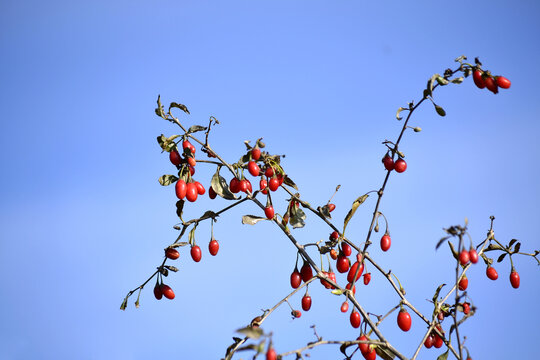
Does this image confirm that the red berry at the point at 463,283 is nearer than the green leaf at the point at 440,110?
No

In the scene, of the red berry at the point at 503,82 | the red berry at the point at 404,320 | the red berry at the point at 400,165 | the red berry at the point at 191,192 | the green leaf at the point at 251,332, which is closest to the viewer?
the green leaf at the point at 251,332

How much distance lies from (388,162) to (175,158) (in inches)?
43.3

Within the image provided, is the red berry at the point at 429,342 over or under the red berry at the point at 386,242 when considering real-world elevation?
under

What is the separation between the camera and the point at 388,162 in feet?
9.48

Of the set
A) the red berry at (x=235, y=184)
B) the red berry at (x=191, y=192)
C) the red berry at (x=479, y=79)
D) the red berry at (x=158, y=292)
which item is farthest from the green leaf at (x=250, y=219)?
the red berry at (x=479, y=79)

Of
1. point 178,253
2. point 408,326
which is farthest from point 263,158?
point 408,326

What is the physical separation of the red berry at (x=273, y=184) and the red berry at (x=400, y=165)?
620 millimetres

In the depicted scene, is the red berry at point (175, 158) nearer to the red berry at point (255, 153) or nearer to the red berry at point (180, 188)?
the red berry at point (180, 188)

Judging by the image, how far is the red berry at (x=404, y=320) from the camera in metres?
2.98

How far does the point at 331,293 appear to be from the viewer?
2754mm

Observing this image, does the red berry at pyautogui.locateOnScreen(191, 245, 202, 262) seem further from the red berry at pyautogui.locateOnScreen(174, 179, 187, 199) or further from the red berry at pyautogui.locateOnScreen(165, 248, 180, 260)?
the red berry at pyautogui.locateOnScreen(174, 179, 187, 199)

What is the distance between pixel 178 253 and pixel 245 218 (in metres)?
0.41

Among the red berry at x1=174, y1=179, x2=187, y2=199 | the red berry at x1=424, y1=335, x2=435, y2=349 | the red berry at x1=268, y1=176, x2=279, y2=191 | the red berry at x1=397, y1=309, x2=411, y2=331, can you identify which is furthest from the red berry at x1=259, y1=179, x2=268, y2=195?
the red berry at x1=424, y1=335, x2=435, y2=349

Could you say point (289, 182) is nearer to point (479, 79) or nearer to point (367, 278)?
point (367, 278)
